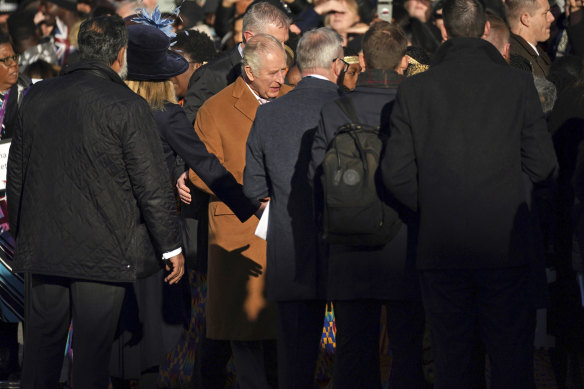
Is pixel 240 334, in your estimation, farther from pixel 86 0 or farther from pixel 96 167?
pixel 86 0

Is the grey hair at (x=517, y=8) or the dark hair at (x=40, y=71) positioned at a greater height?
the grey hair at (x=517, y=8)

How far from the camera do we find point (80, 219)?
233 inches

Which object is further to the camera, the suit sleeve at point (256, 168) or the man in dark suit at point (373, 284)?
the suit sleeve at point (256, 168)

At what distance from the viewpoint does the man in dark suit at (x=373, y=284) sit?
19.6 feet

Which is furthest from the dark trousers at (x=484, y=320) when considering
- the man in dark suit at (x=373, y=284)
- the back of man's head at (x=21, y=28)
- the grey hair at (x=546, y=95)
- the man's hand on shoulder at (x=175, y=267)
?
the back of man's head at (x=21, y=28)

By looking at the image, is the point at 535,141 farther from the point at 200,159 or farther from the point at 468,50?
the point at 200,159

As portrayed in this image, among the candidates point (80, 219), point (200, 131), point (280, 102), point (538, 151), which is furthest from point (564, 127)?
point (80, 219)

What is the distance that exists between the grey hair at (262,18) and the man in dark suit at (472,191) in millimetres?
2785

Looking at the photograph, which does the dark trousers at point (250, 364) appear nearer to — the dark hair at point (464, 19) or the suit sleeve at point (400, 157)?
the suit sleeve at point (400, 157)

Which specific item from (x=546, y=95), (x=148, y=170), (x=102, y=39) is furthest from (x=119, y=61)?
(x=546, y=95)

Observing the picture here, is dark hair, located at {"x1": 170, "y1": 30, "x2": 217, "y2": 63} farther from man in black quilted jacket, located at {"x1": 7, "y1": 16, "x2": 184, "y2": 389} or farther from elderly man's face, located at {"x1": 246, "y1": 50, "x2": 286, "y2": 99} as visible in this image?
man in black quilted jacket, located at {"x1": 7, "y1": 16, "x2": 184, "y2": 389}

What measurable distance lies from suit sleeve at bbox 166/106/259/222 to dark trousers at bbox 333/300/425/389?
97cm

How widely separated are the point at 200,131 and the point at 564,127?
2153 mm

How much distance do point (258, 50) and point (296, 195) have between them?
1.07 m
